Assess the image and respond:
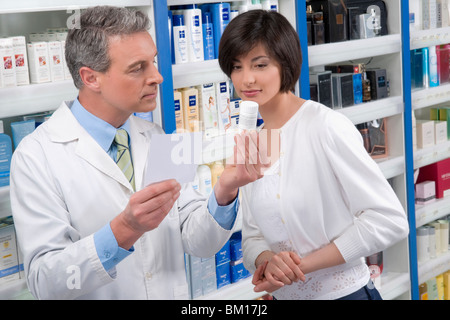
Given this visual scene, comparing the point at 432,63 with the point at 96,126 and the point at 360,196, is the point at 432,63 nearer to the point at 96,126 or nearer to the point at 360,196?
the point at 360,196

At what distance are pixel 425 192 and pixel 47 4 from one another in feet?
9.92

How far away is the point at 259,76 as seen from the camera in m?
2.19

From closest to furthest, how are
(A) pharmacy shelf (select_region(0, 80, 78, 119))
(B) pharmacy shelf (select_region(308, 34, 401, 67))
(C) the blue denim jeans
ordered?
(C) the blue denim jeans
(A) pharmacy shelf (select_region(0, 80, 78, 119))
(B) pharmacy shelf (select_region(308, 34, 401, 67))

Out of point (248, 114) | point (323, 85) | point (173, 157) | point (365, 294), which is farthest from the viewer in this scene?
point (323, 85)

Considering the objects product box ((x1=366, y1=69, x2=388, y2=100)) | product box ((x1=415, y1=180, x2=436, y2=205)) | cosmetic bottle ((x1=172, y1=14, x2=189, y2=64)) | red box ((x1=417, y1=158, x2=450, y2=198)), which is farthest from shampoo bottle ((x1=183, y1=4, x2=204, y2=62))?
red box ((x1=417, y1=158, x2=450, y2=198))

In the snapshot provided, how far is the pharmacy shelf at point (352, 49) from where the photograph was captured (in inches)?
136

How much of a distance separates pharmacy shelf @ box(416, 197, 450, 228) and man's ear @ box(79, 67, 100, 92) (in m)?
3.01

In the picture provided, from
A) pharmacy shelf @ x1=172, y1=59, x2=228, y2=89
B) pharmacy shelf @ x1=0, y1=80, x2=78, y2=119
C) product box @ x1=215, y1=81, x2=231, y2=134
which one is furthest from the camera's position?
product box @ x1=215, y1=81, x2=231, y2=134

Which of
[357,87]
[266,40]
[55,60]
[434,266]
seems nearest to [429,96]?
[357,87]

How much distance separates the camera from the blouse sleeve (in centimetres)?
202

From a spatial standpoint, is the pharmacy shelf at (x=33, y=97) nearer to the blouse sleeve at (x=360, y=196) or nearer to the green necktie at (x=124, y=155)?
the green necktie at (x=124, y=155)

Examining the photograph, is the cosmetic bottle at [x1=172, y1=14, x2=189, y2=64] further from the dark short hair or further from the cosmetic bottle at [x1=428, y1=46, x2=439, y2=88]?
the cosmetic bottle at [x1=428, y1=46, x2=439, y2=88]
